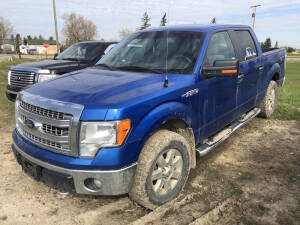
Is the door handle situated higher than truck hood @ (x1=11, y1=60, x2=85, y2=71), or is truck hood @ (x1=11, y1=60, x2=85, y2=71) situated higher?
truck hood @ (x1=11, y1=60, x2=85, y2=71)

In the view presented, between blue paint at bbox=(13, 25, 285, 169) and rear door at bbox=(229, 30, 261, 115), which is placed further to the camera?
rear door at bbox=(229, 30, 261, 115)

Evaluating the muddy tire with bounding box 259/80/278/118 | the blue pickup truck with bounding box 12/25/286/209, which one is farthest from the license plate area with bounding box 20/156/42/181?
the muddy tire with bounding box 259/80/278/118

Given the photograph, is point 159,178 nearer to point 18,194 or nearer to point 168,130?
point 168,130

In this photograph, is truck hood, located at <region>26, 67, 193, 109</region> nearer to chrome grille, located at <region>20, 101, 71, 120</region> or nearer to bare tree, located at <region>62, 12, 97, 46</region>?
chrome grille, located at <region>20, 101, 71, 120</region>

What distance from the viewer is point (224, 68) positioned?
328 centimetres

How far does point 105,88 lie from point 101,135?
585 millimetres

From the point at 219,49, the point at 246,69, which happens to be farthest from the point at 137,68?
the point at 246,69

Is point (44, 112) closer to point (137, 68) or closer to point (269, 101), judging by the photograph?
point (137, 68)

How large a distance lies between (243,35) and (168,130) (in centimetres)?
257

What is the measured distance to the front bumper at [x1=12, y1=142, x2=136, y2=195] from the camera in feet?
8.30

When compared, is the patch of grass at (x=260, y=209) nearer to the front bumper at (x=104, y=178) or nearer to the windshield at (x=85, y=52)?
the front bumper at (x=104, y=178)

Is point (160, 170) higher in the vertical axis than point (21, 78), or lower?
lower

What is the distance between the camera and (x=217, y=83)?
376 centimetres

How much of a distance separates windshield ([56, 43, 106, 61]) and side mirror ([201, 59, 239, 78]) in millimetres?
5028
